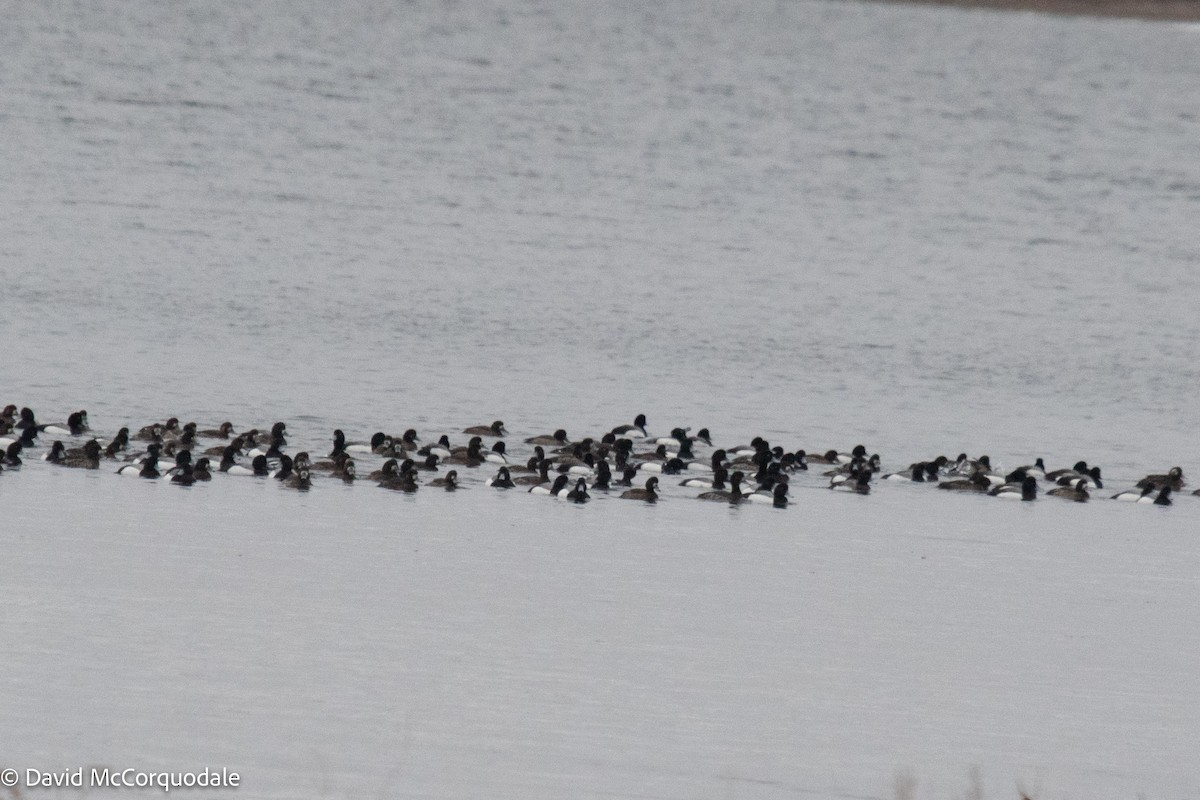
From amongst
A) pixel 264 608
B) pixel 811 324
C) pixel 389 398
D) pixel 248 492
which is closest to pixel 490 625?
pixel 264 608

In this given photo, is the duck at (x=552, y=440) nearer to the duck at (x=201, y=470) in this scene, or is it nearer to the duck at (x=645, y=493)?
the duck at (x=645, y=493)

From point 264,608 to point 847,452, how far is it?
36.9ft

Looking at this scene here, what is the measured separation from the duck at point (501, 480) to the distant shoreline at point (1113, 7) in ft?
371

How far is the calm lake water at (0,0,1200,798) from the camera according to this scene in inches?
547

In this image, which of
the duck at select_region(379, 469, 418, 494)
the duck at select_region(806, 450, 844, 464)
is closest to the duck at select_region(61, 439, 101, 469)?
the duck at select_region(379, 469, 418, 494)

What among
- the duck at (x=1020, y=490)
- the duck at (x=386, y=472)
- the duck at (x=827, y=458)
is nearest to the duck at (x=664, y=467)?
the duck at (x=827, y=458)

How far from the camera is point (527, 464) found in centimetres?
2373

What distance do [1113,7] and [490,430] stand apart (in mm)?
120677

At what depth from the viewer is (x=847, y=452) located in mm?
26234

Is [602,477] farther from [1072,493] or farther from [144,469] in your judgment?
[1072,493]

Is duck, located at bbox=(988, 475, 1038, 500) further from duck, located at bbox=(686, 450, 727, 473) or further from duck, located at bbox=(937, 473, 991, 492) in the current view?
duck, located at bbox=(686, 450, 727, 473)

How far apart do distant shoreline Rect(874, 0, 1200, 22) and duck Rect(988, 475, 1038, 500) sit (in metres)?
110

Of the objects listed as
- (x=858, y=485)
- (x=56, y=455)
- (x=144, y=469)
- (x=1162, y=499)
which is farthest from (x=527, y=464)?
(x=1162, y=499)

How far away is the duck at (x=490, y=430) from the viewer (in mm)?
25484
